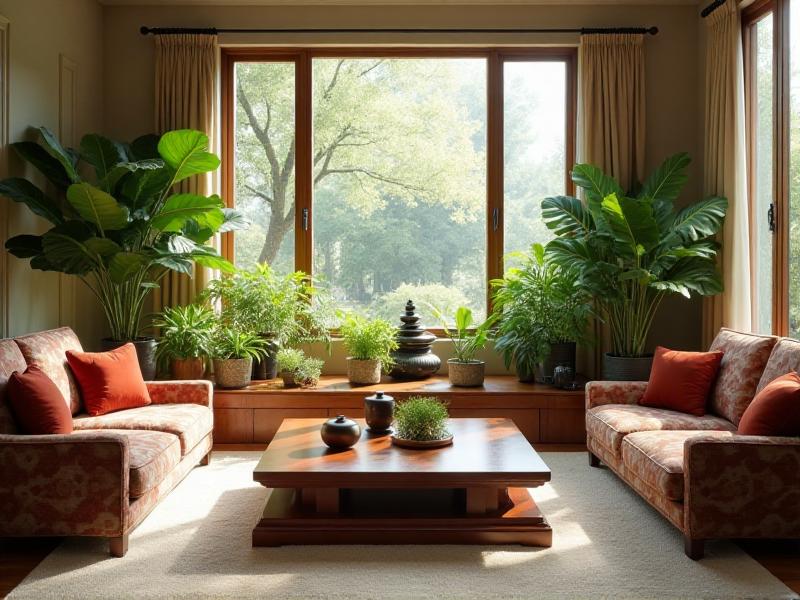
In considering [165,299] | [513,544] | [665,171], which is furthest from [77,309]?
[665,171]

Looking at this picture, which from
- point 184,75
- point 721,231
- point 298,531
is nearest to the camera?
point 298,531

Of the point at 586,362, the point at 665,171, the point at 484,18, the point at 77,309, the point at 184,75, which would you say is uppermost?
the point at 484,18

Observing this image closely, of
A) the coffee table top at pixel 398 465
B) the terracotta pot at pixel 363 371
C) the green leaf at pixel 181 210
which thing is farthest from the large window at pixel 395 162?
the coffee table top at pixel 398 465

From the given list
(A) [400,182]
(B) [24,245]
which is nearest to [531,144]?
(A) [400,182]

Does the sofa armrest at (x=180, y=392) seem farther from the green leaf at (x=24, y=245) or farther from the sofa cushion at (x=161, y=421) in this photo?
the green leaf at (x=24, y=245)

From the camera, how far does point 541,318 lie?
5.72 meters

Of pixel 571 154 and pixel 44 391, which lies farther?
pixel 571 154

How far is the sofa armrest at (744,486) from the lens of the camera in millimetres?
3326

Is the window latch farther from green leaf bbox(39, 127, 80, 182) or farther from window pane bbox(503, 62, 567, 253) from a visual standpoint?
green leaf bbox(39, 127, 80, 182)

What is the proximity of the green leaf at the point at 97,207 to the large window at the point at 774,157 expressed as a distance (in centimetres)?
404

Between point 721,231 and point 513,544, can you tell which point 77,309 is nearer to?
point 513,544

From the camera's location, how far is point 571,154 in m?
6.36

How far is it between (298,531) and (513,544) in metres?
0.95

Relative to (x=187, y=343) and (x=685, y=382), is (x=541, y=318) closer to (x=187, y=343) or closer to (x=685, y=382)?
(x=685, y=382)
